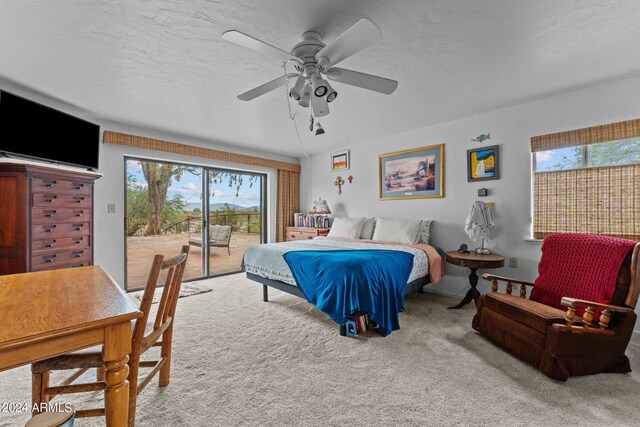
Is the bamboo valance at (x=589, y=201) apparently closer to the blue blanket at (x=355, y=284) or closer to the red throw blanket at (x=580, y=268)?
the red throw blanket at (x=580, y=268)

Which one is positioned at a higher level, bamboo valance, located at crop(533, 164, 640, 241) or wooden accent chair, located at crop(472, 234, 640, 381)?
bamboo valance, located at crop(533, 164, 640, 241)

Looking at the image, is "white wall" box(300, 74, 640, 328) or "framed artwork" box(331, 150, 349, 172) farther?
"framed artwork" box(331, 150, 349, 172)

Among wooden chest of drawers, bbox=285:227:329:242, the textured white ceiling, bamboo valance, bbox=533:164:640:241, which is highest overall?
the textured white ceiling

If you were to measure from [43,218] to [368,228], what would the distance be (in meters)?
3.79

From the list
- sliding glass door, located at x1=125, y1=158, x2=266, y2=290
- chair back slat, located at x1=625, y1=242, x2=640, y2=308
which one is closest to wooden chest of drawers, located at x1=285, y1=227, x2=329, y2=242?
sliding glass door, located at x1=125, y1=158, x2=266, y2=290

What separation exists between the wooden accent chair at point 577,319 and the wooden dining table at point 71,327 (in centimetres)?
242

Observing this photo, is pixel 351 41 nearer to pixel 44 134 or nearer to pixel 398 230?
pixel 398 230

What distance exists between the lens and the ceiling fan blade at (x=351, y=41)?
4.60 ft

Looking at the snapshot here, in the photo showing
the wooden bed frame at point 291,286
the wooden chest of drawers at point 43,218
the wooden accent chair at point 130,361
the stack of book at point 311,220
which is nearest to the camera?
the wooden accent chair at point 130,361

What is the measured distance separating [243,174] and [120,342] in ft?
14.7

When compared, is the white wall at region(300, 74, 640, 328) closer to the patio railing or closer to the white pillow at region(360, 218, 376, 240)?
the white pillow at region(360, 218, 376, 240)

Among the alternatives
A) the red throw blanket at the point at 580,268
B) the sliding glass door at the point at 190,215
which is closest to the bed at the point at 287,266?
the red throw blanket at the point at 580,268

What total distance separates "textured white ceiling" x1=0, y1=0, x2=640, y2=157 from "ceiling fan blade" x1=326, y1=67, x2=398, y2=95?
0.94ft

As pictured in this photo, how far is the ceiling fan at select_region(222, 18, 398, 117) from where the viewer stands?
1.54m
